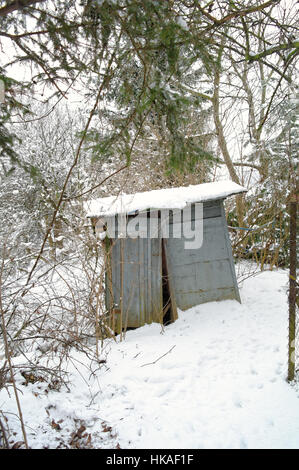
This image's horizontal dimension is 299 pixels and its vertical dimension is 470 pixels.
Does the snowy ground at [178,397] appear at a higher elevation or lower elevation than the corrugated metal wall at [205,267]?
lower

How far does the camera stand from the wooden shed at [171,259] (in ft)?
19.6

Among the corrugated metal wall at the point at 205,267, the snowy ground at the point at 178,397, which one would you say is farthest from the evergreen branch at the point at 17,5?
the corrugated metal wall at the point at 205,267

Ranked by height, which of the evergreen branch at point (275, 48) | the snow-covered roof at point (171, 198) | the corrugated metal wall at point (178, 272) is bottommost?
the corrugated metal wall at point (178, 272)

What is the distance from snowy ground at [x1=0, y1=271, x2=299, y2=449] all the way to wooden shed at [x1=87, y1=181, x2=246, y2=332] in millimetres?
791

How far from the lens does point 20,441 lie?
255 cm

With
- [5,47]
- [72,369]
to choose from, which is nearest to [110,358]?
[72,369]

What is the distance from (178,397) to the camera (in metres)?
3.46

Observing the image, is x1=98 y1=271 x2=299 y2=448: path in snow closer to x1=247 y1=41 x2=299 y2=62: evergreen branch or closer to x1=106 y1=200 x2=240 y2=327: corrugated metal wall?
x1=106 y1=200 x2=240 y2=327: corrugated metal wall

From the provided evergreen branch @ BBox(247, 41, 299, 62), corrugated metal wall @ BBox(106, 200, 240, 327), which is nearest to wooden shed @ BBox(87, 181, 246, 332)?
corrugated metal wall @ BBox(106, 200, 240, 327)

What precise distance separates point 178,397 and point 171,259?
2983 mm

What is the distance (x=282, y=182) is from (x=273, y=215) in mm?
919

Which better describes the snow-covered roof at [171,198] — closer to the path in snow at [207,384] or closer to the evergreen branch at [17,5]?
the path in snow at [207,384]

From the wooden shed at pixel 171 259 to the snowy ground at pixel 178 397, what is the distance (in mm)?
791

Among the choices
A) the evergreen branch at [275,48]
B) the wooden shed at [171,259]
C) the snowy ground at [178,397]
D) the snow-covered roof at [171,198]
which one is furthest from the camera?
the wooden shed at [171,259]
